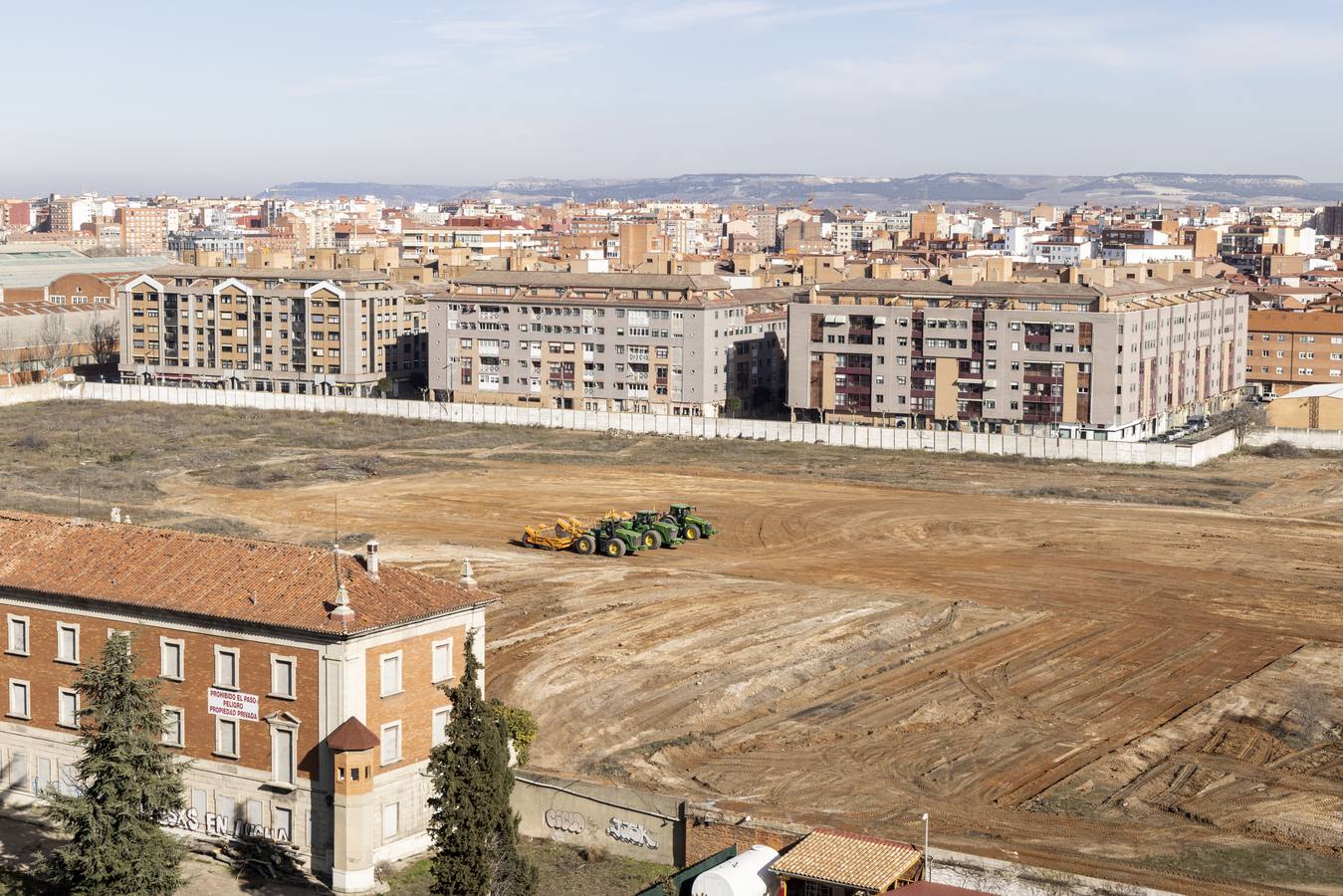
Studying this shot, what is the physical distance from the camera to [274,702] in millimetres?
32562

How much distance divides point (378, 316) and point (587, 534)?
199 ft

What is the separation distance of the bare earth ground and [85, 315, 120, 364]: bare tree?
4193 cm

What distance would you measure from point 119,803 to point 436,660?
6.94m

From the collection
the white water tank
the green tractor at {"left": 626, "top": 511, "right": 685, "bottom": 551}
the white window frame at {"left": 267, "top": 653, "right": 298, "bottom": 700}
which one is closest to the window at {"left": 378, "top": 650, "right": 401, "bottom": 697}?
the white window frame at {"left": 267, "top": 653, "right": 298, "bottom": 700}

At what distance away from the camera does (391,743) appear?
32.7m

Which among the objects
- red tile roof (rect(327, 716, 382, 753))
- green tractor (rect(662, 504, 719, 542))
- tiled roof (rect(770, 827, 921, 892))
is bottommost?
green tractor (rect(662, 504, 719, 542))

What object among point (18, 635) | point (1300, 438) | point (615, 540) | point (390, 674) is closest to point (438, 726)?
point (390, 674)

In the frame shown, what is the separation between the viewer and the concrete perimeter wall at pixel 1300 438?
91312 mm

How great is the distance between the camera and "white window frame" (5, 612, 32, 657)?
3534 cm

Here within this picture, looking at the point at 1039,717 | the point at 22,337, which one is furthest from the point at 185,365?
the point at 1039,717

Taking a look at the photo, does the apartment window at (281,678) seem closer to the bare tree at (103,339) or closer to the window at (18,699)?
the window at (18,699)

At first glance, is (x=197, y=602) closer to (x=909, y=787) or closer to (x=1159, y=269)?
(x=909, y=787)

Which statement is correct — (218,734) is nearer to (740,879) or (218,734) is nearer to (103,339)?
(740,879)

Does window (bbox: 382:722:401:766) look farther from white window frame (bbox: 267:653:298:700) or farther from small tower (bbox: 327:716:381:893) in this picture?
white window frame (bbox: 267:653:298:700)
